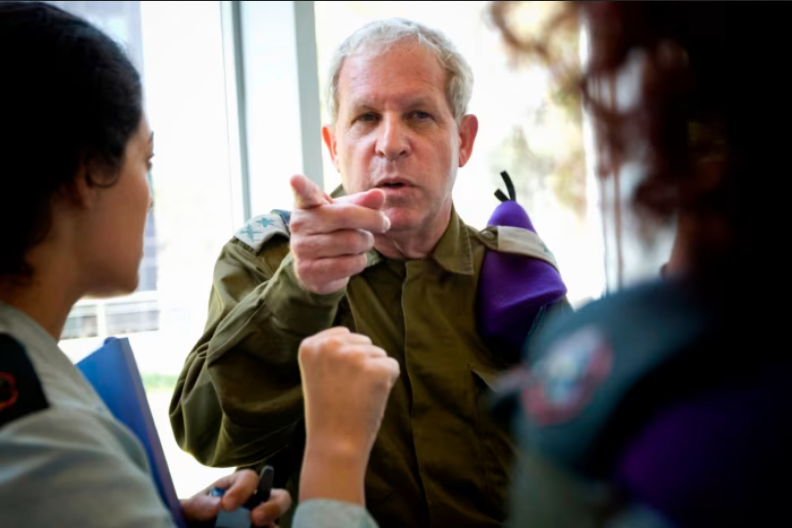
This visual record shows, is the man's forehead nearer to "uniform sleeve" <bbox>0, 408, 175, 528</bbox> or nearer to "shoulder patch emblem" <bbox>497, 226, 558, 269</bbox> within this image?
"shoulder patch emblem" <bbox>497, 226, 558, 269</bbox>

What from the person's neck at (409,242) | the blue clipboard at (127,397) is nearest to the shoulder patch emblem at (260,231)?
the person's neck at (409,242)

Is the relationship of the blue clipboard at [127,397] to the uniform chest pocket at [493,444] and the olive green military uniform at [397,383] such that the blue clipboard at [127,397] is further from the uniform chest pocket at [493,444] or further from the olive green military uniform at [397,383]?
the uniform chest pocket at [493,444]

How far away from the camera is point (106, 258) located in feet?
3.23

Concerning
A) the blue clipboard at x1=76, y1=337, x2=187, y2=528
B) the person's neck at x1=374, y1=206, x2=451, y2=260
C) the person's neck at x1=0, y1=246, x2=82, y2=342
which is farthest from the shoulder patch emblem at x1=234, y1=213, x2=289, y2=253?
the person's neck at x1=0, y1=246, x2=82, y2=342

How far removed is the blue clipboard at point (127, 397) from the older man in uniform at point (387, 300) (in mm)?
174

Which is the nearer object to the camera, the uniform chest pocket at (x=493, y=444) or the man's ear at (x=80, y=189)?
the man's ear at (x=80, y=189)

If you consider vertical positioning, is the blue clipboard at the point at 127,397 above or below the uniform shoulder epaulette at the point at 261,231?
below

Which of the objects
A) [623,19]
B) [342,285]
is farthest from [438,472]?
[623,19]

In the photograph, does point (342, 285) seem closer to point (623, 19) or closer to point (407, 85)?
point (407, 85)

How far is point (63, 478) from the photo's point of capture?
2.46ft

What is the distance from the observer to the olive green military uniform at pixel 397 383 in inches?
50.7

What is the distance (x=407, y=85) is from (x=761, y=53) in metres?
1.05

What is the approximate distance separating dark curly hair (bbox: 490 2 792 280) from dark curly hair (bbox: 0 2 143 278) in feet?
2.00

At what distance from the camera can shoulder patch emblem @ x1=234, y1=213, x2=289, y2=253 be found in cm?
152
